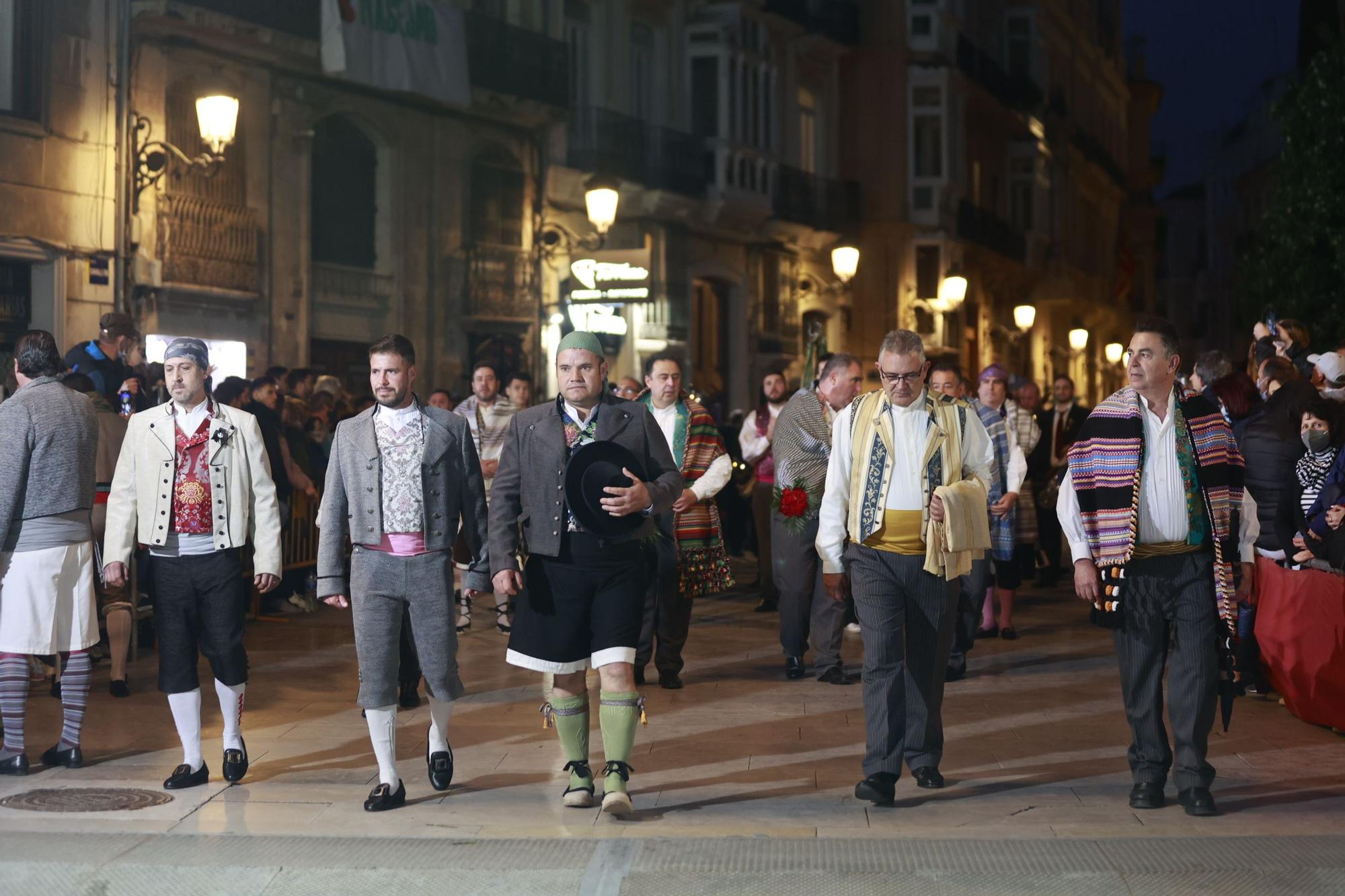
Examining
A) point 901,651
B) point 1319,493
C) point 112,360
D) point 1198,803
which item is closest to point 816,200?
point 112,360

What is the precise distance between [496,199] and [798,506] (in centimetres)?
1356

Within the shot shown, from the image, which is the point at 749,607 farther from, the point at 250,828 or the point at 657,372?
the point at 250,828

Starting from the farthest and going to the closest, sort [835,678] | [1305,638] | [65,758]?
[835,678], [1305,638], [65,758]

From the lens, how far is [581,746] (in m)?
A: 7.20

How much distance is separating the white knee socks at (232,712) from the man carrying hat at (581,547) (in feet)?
4.45

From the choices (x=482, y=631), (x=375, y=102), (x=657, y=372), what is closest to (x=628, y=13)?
(x=375, y=102)

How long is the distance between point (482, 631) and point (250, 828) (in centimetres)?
648

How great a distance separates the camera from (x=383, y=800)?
23.4 feet

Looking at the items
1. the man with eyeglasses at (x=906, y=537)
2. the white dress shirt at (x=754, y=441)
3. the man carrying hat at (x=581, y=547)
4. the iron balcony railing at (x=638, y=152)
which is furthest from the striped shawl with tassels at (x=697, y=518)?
the iron balcony railing at (x=638, y=152)

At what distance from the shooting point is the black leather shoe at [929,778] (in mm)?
7492

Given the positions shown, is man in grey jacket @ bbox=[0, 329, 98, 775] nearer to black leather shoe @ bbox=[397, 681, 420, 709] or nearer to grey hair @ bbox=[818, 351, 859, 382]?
black leather shoe @ bbox=[397, 681, 420, 709]

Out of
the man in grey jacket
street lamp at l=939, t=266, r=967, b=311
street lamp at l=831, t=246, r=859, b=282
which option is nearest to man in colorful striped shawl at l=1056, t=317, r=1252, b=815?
the man in grey jacket

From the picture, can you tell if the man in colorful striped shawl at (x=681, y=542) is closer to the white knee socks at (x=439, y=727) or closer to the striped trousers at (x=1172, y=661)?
the white knee socks at (x=439, y=727)

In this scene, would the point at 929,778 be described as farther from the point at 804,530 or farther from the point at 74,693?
the point at 74,693
